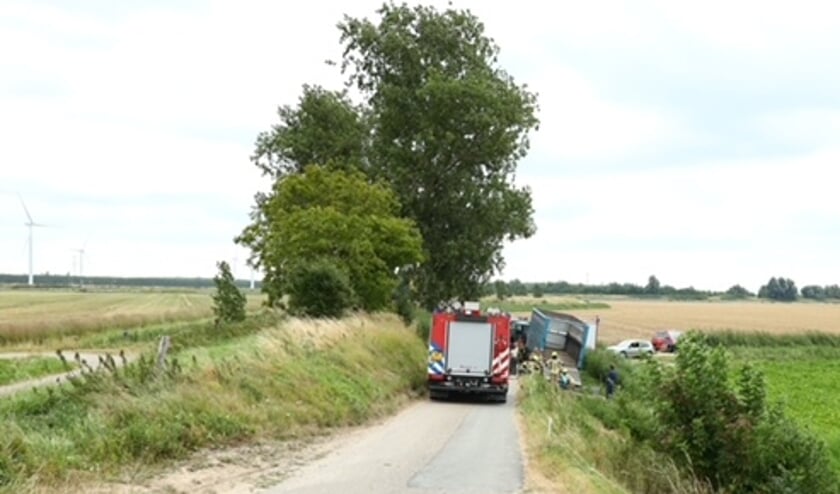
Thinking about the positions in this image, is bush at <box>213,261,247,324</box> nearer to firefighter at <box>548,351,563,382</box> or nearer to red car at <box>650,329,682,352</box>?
firefighter at <box>548,351,563,382</box>

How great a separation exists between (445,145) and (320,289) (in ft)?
48.3

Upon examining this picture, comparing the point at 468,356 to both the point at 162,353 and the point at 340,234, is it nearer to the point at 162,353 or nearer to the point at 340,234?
the point at 340,234

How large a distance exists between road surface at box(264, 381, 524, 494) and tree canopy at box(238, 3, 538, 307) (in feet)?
83.3

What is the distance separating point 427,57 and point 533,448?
3553cm

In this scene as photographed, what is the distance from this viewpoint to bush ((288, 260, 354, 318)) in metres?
37.8

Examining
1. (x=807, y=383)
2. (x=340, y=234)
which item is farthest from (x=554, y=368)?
(x=807, y=383)

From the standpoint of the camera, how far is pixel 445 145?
165 feet

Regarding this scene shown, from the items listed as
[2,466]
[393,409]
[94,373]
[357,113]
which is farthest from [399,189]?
[2,466]

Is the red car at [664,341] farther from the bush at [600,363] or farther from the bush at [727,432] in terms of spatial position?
the bush at [727,432]

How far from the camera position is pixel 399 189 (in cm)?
5184

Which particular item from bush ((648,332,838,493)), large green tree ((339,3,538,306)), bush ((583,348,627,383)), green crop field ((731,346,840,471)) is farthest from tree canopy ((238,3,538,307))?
bush ((648,332,838,493))

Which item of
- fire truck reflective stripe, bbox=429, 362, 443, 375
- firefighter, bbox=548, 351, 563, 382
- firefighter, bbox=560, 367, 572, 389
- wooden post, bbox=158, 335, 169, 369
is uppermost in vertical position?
wooden post, bbox=158, 335, 169, 369

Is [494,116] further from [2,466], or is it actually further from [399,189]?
[2,466]

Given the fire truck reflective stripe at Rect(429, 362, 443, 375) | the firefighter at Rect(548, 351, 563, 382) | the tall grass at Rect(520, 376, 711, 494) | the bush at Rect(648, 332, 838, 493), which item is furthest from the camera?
the firefighter at Rect(548, 351, 563, 382)
